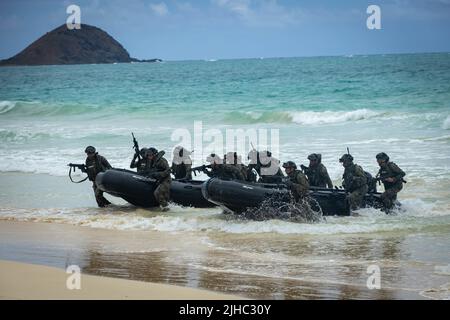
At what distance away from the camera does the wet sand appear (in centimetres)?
809

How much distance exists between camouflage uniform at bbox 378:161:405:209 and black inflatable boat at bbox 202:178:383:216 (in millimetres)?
807

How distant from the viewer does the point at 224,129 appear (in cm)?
2864

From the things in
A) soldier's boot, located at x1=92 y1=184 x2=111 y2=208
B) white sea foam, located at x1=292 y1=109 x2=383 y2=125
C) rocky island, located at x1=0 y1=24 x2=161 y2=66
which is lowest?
soldier's boot, located at x1=92 y1=184 x2=111 y2=208

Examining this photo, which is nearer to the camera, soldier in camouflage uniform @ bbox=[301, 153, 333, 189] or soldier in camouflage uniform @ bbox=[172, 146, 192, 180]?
soldier in camouflage uniform @ bbox=[301, 153, 333, 189]

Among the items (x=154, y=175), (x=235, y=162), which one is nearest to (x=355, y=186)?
(x=235, y=162)

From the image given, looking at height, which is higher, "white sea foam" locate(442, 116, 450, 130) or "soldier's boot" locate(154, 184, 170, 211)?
"white sea foam" locate(442, 116, 450, 130)

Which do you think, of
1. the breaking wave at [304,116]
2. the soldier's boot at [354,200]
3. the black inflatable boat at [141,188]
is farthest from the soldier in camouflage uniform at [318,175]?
the breaking wave at [304,116]

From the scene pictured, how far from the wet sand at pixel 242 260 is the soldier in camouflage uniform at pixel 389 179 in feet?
6.13

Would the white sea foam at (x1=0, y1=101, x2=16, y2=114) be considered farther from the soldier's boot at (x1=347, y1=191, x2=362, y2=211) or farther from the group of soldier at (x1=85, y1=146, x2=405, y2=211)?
the soldier's boot at (x1=347, y1=191, x2=362, y2=211)

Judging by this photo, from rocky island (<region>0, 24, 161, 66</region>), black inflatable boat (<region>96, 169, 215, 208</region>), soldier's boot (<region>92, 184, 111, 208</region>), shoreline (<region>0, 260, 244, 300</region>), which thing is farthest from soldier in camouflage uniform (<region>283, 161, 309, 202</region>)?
rocky island (<region>0, 24, 161, 66</region>)

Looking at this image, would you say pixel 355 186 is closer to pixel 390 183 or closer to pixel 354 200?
pixel 354 200

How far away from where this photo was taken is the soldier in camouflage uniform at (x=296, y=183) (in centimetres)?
1198

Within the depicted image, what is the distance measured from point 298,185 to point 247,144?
11.7 metres
